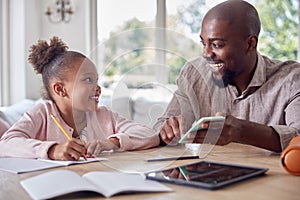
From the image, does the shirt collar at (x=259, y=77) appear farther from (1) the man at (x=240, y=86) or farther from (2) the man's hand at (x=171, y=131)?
(2) the man's hand at (x=171, y=131)

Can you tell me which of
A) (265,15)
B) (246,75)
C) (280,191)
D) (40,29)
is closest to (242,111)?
(246,75)

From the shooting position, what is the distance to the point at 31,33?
3.86 m

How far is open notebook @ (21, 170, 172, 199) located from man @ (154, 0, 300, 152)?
354 millimetres

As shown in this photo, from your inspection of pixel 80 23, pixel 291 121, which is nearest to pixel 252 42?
pixel 291 121

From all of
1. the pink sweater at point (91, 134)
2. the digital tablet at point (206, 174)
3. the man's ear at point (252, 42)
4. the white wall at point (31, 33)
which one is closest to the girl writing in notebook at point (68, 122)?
the pink sweater at point (91, 134)

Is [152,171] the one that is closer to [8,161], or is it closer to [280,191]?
[280,191]

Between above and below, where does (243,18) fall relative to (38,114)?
above

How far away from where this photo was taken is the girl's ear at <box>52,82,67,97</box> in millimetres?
1426

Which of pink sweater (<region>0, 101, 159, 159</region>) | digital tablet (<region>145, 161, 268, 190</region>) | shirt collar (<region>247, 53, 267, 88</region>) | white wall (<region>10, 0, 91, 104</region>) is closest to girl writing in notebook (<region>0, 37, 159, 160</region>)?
pink sweater (<region>0, 101, 159, 159</region>)

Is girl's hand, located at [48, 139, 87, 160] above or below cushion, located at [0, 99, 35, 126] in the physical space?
above

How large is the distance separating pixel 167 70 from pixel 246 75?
71cm

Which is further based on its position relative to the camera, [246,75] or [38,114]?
[246,75]

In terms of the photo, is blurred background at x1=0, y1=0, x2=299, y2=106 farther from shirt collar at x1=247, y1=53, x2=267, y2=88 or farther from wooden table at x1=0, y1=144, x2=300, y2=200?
wooden table at x1=0, y1=144, x2=300, y2=200

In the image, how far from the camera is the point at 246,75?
180 centimetres
